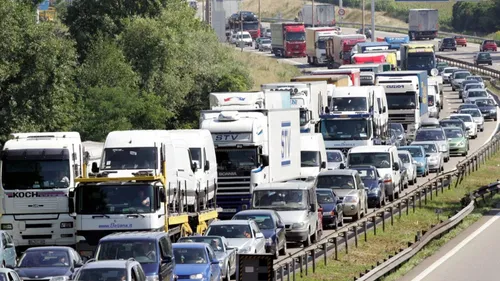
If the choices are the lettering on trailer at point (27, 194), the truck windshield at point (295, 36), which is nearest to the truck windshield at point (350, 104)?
the lettering on trailer at point (27, 194)

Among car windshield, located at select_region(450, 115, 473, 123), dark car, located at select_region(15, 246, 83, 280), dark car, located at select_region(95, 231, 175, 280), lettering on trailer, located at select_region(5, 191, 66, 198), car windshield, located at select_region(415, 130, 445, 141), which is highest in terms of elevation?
dark car, located at select_region(95, 231, 175, 280)

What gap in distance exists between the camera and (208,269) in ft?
87.9

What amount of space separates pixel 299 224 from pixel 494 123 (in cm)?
4798

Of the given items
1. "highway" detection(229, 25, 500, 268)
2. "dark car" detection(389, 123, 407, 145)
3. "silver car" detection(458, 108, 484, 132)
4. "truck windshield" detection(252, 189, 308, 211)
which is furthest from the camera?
"silver car" detection(458, 108, 484, 132)

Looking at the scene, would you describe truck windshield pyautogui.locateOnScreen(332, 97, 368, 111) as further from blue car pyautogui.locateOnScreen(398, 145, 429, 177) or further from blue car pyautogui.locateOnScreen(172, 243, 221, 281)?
blue car pyautogui.locateOnScreen(172, 243, 221, 281)

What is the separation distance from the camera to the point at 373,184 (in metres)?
45.3

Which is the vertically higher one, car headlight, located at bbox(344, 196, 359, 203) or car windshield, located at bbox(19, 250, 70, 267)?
car windshield, located at bbox(19, 250, 70, 267)

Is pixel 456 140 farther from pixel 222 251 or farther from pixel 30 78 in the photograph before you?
pixel 222 251

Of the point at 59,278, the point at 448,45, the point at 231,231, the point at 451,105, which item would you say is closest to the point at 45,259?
the point at 59,278

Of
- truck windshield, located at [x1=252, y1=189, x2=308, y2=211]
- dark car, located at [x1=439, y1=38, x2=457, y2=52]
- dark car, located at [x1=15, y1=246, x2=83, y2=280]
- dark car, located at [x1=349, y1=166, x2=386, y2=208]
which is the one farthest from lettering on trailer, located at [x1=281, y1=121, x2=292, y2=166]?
dark car, located at [x1=439, y1=38, x2=457, y2=52]

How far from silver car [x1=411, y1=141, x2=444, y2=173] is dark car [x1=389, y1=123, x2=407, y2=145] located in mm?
3199

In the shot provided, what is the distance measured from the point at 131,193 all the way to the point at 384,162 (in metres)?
18.5

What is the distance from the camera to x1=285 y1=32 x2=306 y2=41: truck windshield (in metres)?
133

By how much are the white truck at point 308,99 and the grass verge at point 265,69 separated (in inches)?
1528
